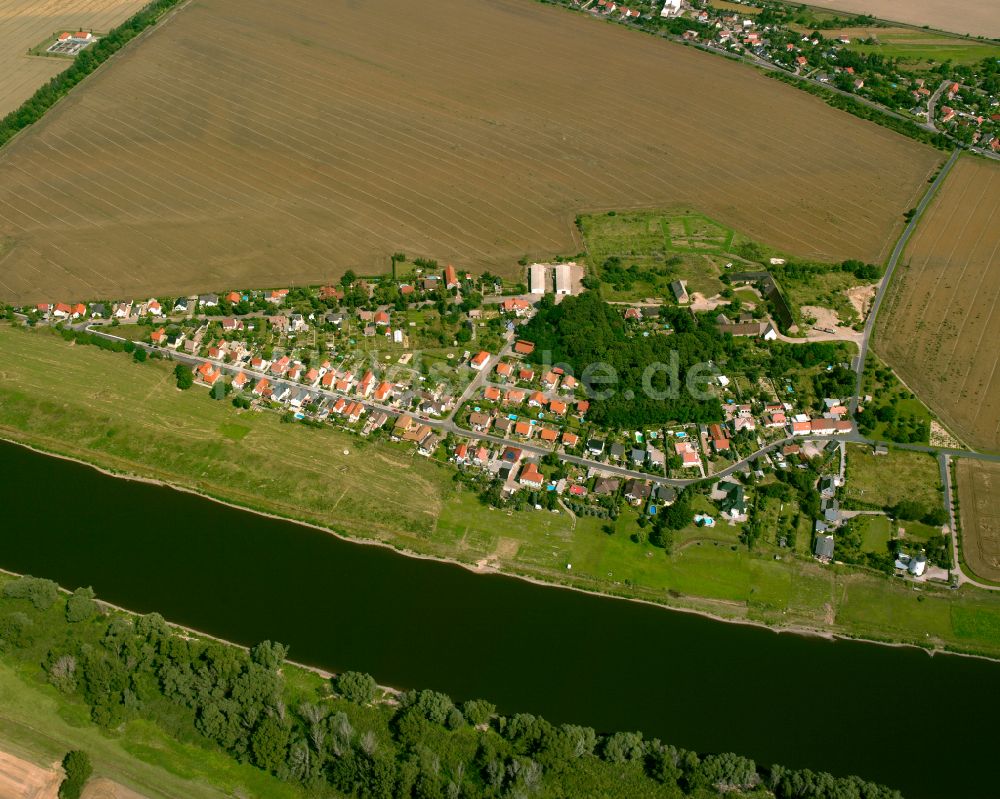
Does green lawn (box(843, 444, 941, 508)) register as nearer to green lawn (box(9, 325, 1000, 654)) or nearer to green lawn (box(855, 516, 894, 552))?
green lawn (box(9, 325, 1000, 654))

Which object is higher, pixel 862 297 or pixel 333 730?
pixel 862 297

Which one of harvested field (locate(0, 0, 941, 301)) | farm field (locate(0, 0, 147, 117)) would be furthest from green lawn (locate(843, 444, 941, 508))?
farm field (locate(0, 0, 147, 117))

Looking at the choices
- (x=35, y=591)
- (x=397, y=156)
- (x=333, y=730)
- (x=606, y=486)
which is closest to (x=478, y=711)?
(x=333, y=730)

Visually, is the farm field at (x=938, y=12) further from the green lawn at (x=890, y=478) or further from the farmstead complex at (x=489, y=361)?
the green lawn at (x=890, y=478)

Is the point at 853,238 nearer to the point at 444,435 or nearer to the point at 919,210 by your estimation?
the point at 919,210

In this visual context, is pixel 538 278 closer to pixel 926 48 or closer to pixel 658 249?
pixel 658 249

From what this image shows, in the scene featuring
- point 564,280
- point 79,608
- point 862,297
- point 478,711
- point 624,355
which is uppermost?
point 862,297
